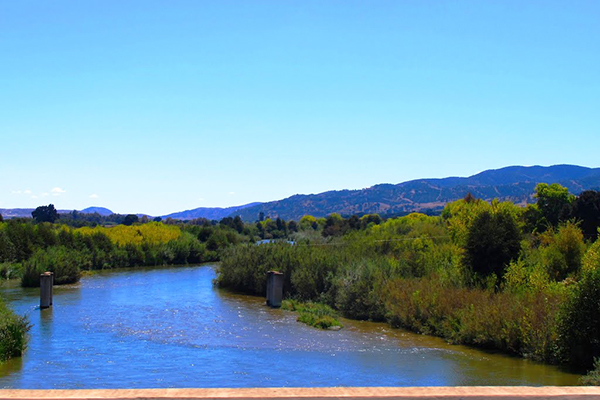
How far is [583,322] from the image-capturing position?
16.4m

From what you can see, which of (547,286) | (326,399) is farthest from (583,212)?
(326,399)

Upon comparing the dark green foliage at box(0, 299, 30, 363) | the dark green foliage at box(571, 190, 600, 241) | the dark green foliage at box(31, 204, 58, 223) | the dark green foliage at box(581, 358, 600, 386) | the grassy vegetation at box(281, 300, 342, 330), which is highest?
the dark green foliage at box(31, 204, 58, 223)

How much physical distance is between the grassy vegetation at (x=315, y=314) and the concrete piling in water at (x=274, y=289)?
410 mm

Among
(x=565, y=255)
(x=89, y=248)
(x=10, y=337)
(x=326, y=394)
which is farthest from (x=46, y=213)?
(x=326, y=394)

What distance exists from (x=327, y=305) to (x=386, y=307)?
4.85 meters

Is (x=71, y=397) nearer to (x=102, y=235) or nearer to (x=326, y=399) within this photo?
(x=326, y=399)

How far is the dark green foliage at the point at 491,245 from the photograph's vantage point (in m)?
25.3

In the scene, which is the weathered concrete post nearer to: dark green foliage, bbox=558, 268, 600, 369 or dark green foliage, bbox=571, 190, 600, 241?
dark green foliage, bbox=558, 268, 600, 369

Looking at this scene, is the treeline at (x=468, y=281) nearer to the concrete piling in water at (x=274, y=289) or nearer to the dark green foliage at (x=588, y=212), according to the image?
the concrete piling in water at (x=274, y=289)

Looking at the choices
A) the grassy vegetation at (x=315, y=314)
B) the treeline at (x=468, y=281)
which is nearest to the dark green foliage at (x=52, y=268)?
the treeline at (x=468, y=281)

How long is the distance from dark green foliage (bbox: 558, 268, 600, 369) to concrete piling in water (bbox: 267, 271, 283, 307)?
16639 mm

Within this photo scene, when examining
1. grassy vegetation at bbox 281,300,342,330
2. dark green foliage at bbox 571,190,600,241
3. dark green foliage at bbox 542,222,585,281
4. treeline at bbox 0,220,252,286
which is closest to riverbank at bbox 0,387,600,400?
grassy vegetation at bbox 281,300,342,330

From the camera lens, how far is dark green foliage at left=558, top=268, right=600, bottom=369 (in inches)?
635

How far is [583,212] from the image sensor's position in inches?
1938
